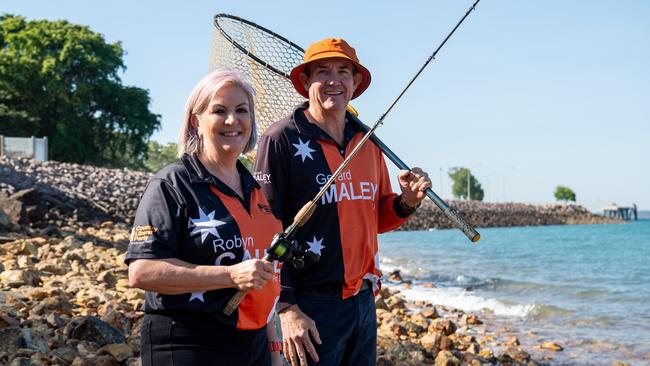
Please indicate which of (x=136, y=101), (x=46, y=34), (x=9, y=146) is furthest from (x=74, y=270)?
(x=46, y=34)

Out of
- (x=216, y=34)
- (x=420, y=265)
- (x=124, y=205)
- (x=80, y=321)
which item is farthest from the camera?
(x=420, y=265)

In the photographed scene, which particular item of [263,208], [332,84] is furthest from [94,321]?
[263,208]

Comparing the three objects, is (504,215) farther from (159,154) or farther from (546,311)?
(546,311)

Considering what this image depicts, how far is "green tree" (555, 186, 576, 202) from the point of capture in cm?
13900

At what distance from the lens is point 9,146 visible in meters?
29.0

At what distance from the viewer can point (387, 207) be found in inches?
152

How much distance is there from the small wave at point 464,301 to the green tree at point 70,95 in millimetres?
29066

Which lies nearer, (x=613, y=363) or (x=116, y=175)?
(x=613, y=363)

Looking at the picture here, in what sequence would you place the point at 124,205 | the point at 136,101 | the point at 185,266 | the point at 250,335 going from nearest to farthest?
the point at 185,266, the point at 250,335, the point at 124,205, the point at 136,101

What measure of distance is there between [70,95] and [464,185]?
10025cm

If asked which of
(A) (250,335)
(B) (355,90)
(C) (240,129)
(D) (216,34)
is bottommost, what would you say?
(A) (250,335)

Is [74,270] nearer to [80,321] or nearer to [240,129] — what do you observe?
[80,321]

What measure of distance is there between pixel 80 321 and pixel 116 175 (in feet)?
74.0

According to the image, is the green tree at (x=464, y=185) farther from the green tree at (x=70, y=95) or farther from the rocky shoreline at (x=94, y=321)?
the rocky shoreline at (x=94, y=321)
